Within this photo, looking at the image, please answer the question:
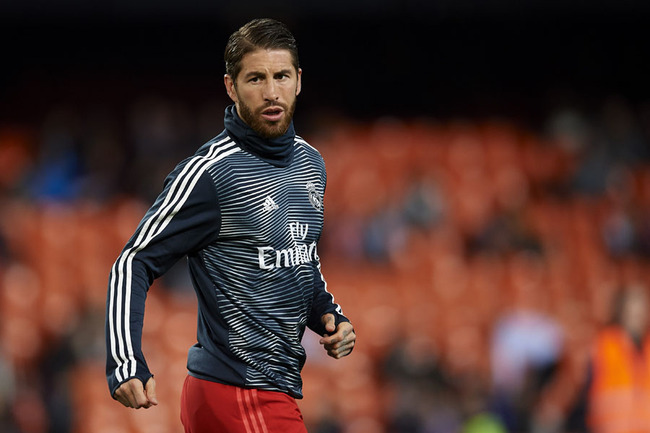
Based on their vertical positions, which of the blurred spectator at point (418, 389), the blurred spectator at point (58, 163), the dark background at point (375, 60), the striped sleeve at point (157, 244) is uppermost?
the dark background at point (375, 60)

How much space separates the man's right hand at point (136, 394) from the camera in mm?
2121

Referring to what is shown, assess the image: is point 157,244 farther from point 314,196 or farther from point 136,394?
point 314,196

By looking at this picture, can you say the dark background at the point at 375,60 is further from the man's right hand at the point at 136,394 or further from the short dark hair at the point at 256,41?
the man's right hand at the point at 136,394

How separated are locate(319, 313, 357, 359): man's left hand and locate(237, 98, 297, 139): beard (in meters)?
→ 0.52

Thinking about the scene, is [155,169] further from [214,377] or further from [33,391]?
[214,377]

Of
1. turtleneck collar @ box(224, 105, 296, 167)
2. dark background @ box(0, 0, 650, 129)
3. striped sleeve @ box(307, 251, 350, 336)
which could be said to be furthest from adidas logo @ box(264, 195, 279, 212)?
dark background @ box(0, 0, 650, 129)

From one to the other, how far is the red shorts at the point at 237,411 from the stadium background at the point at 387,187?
4.68 m

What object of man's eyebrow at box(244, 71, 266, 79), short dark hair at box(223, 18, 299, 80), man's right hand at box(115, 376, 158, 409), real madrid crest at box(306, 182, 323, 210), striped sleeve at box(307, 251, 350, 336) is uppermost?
short dark hair at box(223, 18, 299, 80)

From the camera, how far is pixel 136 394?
6.97 feet

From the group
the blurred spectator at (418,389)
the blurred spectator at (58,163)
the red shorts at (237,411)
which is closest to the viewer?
the red shorts at (237,411)

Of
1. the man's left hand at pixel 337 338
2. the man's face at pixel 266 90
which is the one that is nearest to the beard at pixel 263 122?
the man's face at pixel 266 90

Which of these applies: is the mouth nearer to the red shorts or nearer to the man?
the man

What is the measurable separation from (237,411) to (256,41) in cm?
93

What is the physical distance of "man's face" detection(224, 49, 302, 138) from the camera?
2.41 m
